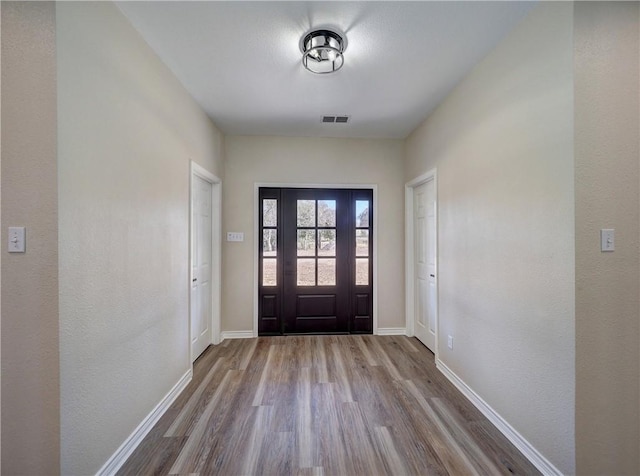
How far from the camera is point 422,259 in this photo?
126 inches

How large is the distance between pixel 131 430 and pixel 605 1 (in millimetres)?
3479

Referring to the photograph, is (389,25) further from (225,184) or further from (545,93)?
(225,184)

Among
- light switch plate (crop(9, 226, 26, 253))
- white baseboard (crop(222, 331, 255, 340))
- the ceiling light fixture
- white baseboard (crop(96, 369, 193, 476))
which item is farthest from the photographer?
white baseboard (crop(222, 331, 255, 340))

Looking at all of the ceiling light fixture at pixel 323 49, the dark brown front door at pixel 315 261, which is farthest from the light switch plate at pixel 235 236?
the ceiling light fixture at pixel 323 49

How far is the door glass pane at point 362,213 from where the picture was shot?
352 centimetres

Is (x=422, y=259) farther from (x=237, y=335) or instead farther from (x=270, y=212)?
(x=237, y=335)

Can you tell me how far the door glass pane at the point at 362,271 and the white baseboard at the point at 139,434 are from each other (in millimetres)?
2224

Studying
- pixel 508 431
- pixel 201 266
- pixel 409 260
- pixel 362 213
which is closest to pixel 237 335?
pixel 201 266

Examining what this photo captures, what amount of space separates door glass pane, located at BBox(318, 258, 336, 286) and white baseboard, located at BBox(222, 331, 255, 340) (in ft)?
3.62

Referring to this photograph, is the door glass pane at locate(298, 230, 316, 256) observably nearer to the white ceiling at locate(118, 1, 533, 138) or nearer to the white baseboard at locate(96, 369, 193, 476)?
the white ceiling at locate(118, 1, 533, 138)

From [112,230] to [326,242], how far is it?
7.80ft

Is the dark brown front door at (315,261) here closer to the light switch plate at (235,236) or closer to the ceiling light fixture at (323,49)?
the light switch plate at (235,236)

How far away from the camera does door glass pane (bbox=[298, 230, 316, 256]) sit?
11.3ft

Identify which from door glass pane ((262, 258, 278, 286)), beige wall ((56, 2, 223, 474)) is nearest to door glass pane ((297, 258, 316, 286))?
door glass pane ((262, 258, 278, 286))
